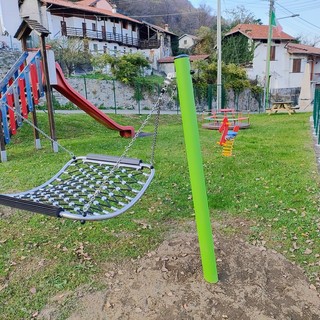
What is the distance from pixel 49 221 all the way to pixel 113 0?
56394 mm

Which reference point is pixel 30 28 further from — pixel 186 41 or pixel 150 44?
pixel 186 41

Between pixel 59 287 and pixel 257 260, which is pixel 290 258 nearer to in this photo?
pixel 257 260

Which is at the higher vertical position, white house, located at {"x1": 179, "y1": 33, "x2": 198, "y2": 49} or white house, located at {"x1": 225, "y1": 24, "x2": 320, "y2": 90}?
white house, located at {"x1": 179, "y1": 33, "x2": 198, "y2": 49}

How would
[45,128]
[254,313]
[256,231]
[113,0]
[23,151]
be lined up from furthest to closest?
[113,0] → [45,128] → [23,151] → [256,231] → [254,313]

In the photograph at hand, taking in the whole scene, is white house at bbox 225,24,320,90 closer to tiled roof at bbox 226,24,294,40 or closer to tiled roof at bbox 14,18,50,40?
tiled roof at bbox 226,24,294,40

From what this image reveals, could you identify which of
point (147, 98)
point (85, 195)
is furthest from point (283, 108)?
point (85, 195)

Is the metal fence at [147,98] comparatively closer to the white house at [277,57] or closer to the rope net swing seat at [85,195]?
the white house at [277,57]

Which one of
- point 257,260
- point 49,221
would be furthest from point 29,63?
point 257,260

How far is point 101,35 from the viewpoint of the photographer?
39406mm

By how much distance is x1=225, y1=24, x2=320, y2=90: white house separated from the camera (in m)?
32.1

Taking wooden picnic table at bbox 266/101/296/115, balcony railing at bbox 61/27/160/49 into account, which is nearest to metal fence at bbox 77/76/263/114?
wooden picnic table at bbox 266/101/296/115

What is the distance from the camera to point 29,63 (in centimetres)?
675

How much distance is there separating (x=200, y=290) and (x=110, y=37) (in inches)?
1638

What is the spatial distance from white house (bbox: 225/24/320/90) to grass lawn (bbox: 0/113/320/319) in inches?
1106
